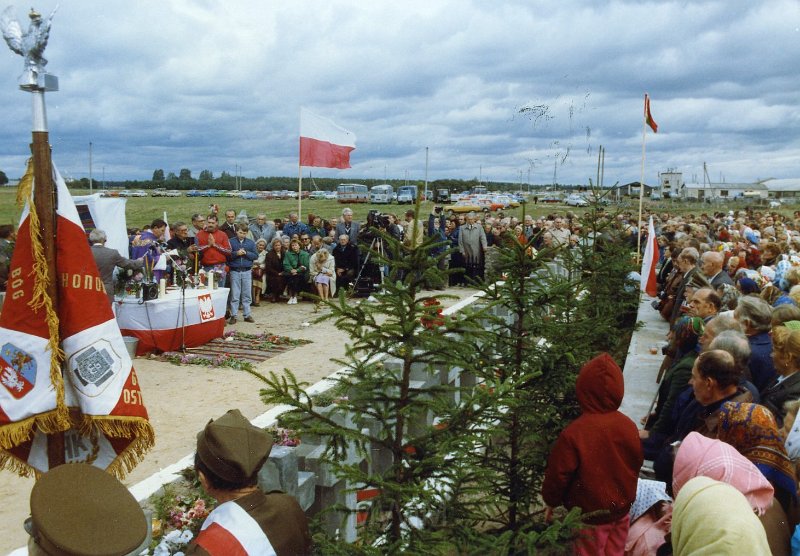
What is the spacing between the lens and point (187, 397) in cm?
759

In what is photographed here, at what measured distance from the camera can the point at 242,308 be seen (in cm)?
1273

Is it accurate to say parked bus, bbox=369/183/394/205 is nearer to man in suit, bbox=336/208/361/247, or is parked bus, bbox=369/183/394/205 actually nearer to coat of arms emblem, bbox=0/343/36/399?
man in suit, bbox=336/208/361/247

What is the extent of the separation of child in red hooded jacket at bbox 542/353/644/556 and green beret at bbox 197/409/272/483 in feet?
5.60

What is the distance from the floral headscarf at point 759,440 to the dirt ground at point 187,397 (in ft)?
14.7

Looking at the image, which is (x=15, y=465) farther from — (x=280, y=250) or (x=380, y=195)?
(x=380, y=195)

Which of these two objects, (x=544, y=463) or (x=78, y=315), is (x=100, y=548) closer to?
(x=78, y=315)

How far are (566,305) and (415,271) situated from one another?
5.59 feet

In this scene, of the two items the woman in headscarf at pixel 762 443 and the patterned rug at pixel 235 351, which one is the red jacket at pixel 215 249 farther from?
the woman in headscarf at pixel 762 443

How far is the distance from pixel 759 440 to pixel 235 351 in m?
8.06

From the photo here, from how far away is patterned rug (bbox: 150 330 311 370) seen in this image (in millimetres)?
9094

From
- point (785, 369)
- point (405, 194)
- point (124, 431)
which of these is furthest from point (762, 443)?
point (405, 194)

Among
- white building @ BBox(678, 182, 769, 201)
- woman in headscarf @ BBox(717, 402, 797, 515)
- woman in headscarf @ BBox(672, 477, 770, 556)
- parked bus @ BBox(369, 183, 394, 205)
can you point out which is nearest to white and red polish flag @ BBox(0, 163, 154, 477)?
woman in headscarf @ BBox(672, 477, 770, 556)

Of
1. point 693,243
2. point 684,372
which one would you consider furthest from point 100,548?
point 693,243

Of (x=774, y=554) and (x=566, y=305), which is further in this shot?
(x=566, y=305)
